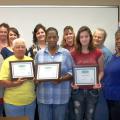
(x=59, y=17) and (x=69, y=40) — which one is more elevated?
(x=59, y=17)

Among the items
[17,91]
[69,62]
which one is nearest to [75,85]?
[69,62]

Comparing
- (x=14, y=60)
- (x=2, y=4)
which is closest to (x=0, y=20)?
(x=2, y=4)

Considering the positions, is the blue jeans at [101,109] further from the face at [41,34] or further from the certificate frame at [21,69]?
the face at [41,34]

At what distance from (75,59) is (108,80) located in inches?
18.0

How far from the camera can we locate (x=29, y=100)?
338 cm

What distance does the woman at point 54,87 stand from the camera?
11.1 feet

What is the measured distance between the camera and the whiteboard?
16.5 ft

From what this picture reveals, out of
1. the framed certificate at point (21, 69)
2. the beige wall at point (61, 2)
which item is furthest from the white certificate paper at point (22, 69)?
the beige wall at point (61, 2)

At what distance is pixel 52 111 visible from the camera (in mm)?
3471

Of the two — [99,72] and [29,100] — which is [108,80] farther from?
[29,100]

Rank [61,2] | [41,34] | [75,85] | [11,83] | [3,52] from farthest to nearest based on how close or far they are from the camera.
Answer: [61,2], [41,34], [3,52], [75,85], [11,83]

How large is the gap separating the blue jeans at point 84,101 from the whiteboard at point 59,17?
1.79 m

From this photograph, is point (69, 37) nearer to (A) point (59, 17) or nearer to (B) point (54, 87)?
(B) point (54, 87)

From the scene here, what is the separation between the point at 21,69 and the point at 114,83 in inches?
42.8
